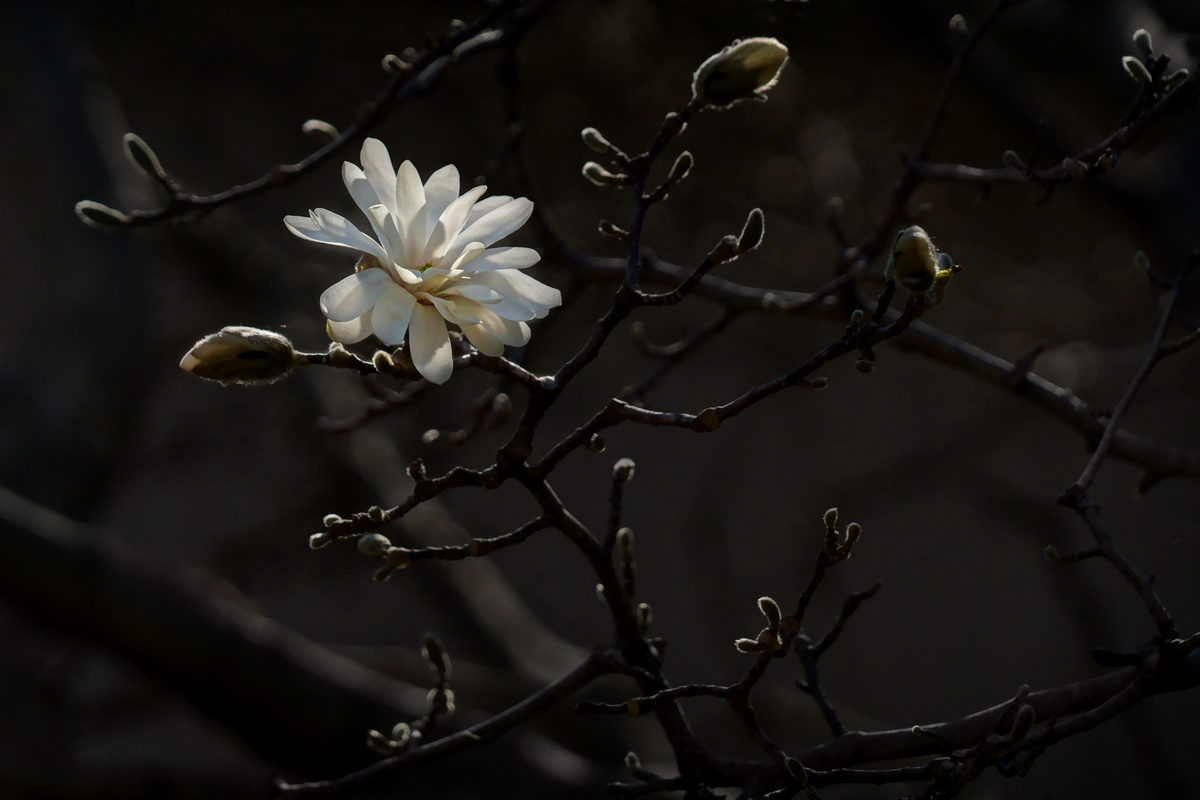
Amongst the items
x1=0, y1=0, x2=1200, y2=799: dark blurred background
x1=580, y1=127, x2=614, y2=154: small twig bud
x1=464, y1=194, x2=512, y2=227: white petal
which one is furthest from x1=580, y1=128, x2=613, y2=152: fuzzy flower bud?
x1=0, y1=0, x2=1200, y2=799: dark blurred background

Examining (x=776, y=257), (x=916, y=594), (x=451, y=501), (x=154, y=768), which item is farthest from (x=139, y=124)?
(x=916, y=594)

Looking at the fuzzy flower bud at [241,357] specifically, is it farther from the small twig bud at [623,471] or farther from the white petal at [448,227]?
the small twig bud at [623,471]

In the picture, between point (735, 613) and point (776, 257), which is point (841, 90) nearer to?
point (776, 257)

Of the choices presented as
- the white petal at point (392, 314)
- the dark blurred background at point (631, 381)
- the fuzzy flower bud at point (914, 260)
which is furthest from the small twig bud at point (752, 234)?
the dark blurred background at point (631, 381)

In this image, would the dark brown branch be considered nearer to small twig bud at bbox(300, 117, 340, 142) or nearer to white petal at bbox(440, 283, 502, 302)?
white petal at bbox(440, 283, 502, 302)

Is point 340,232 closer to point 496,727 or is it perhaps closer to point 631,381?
point 496,727

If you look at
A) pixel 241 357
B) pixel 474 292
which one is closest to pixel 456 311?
pixel 474 292
